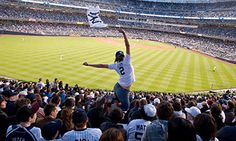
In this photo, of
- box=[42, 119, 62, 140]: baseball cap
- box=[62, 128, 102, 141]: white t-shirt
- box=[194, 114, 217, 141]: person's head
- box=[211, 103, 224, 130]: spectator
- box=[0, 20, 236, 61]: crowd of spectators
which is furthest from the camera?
box=[0, 20, 236, 61]: crowd of spectators

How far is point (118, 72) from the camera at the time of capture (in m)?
9.80

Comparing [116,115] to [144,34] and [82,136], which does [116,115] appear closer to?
[82,136]

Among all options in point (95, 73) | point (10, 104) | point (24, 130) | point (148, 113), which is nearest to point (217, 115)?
point (148, 113)

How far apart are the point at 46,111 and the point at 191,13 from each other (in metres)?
114

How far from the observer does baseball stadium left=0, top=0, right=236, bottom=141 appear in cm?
584

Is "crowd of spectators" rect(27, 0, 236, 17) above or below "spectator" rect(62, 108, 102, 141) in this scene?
above

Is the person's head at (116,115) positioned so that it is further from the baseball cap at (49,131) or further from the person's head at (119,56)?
the person's head at (119,56)

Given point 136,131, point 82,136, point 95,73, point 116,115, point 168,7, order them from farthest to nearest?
point 168,7, point 95,73, point 116,115, point 136,131, point 82,136

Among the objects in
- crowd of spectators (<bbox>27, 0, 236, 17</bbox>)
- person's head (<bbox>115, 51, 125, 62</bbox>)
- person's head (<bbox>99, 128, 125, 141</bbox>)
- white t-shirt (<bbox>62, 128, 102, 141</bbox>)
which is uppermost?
crowd of spectators (<bbox>27, 0, 236, 17</bbox>)

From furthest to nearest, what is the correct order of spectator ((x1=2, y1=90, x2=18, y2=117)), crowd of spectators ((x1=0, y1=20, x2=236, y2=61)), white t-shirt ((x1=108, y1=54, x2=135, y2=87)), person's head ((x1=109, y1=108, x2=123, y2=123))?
crowd of spectators ((x1=0, y1=20, x2=236, y2=61))
white t-shirt ((x1=108, y1=54, x2=135, y2=87))
spectator ((x1=2, y1=90, x2=18, y2=117))
person's head ((x1=109, y1=108, x2=123, y2=123))

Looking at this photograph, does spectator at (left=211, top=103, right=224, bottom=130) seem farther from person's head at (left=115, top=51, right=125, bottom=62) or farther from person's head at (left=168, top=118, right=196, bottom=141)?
person's head at (left=168, top=118, right=196, bottom=141)

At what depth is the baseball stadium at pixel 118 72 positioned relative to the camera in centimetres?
584

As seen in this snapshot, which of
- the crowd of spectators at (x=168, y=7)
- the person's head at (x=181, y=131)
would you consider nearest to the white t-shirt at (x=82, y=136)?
the person's head at (x=181, y=131)

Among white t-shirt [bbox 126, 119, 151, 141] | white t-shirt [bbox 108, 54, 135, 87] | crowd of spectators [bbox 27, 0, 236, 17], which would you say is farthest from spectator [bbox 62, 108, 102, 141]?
crowd of spectators [bbox 27, 0, 236, 17]
